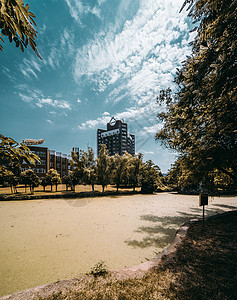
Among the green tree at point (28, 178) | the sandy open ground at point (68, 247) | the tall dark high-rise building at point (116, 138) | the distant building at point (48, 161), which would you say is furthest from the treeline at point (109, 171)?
the tall dark high-rise building at point (116, 138)

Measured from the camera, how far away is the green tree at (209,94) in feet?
7.73

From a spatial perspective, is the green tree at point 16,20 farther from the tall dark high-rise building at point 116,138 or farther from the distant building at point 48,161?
the tall dark high-rise building at point 116,138

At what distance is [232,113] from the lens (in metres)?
3.05

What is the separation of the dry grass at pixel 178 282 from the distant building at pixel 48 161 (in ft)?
121

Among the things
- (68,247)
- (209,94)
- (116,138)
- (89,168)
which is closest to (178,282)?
(68,247)

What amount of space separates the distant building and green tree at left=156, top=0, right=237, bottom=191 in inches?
1462

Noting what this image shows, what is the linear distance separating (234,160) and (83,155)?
55.9 ft

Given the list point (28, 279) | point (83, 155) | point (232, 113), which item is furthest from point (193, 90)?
point (83, 155)

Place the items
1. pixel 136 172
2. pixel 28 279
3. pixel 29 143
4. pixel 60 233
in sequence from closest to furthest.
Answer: pixel 29 143
pixel 28 279
pixel 60 233
pixel 136 172

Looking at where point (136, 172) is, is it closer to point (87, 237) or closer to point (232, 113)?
point (87, 237)

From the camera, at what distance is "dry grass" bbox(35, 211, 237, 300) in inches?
81.2

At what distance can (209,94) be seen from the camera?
305cm

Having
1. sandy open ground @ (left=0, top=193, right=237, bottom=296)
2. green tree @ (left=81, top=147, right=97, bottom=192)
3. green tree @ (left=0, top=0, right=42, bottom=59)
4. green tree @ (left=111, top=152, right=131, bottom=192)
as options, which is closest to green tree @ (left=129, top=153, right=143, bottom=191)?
green tree @ (left=111, top=152, right=131, bottom=192)

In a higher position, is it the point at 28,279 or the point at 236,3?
the point at 236,3
